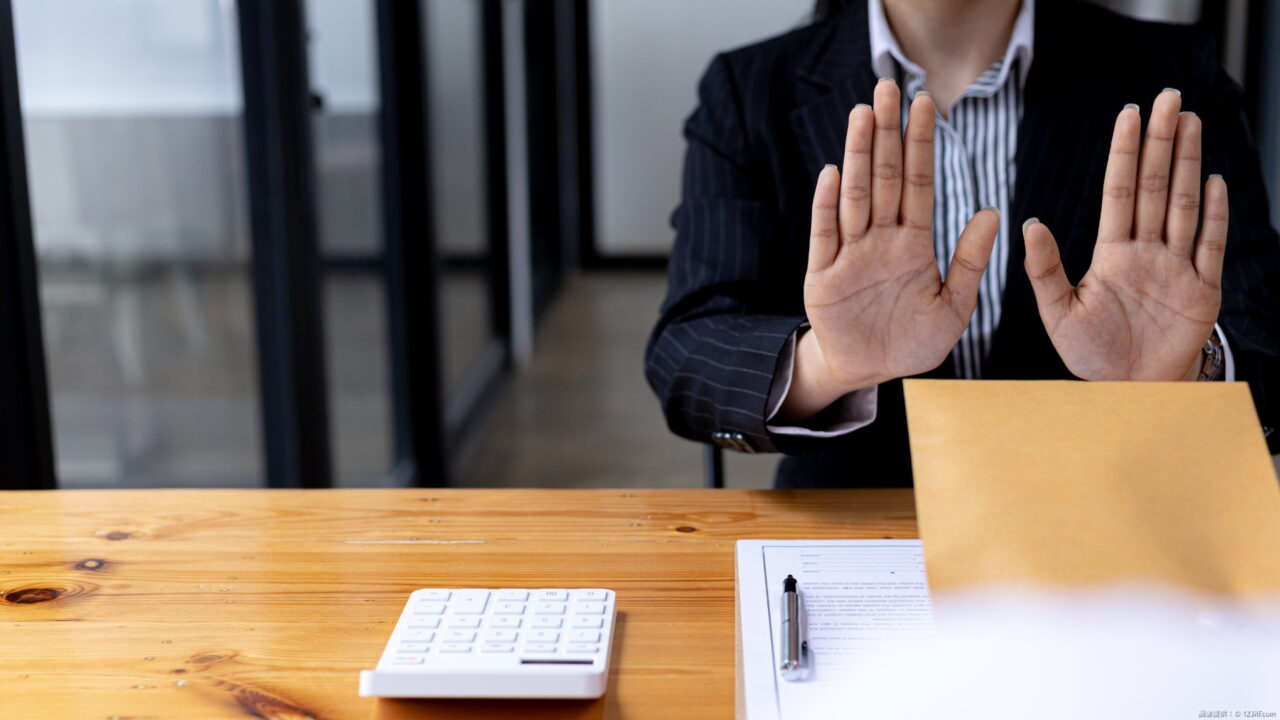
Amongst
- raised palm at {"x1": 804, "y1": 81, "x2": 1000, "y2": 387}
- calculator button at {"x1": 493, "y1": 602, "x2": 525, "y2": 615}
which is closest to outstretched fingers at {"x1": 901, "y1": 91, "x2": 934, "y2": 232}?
raised palm at {"x1": 804, "y1": 81, "x2": 1000, "y2": 387}

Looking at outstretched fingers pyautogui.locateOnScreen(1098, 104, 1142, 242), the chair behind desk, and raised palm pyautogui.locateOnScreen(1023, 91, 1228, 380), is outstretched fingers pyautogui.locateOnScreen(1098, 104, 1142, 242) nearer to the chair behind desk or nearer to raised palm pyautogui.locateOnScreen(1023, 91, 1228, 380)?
raised palm pyautogui.locateOnScreen(1023, 91, 1228, 380)

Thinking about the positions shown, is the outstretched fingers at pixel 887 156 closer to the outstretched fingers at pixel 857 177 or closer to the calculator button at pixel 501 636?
the outstretched fingers at pixel 857 177

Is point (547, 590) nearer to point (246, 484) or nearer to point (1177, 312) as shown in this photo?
point (1177, 312)

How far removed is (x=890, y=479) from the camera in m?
1.24

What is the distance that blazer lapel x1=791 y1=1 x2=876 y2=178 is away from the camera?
1.20 m

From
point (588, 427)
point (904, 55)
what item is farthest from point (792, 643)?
point (588, 427)

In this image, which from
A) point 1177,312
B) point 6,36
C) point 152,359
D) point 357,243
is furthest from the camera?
point 357,243

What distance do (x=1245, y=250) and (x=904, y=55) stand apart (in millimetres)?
394

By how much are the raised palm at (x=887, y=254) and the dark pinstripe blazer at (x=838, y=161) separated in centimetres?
28

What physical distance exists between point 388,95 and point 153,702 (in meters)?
2.18

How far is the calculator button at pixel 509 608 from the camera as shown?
0.66 meters

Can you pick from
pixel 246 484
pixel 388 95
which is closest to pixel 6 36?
pixel 246 484

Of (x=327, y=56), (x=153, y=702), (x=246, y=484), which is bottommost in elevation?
(x=246, y=484)

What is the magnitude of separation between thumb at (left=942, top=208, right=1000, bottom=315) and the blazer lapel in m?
0.48
